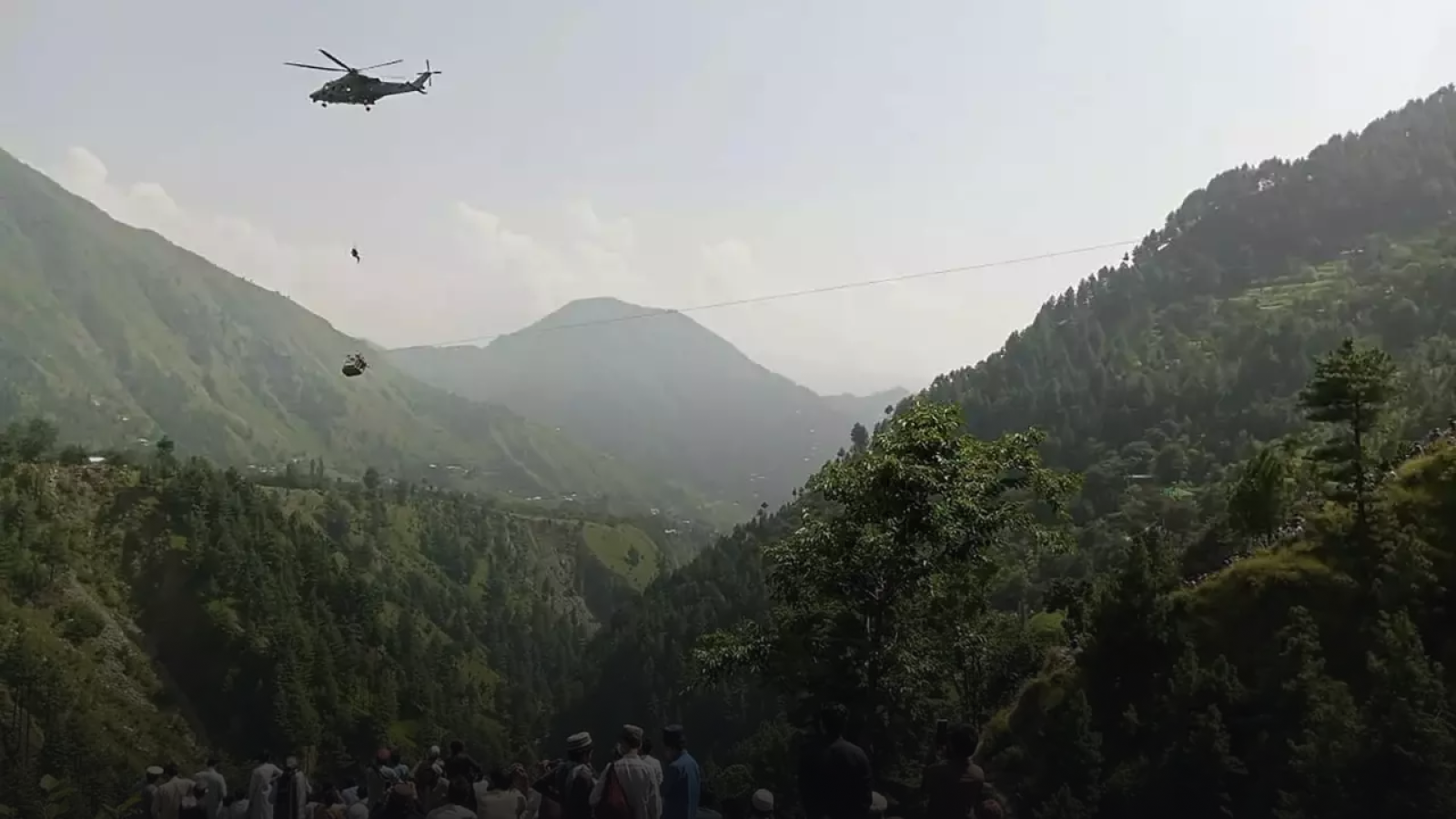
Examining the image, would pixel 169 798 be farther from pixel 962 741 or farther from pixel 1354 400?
pixel 1354 400

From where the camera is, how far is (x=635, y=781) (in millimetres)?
8922

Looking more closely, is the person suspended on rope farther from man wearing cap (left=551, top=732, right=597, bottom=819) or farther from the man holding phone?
the man holding phone

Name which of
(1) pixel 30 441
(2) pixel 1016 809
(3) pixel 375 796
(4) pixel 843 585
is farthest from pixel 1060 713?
(1) pixel 30 441

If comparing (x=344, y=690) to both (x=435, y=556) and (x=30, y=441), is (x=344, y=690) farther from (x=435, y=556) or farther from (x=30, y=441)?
(x=435, y=556)

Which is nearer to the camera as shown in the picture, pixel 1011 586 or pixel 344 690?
pixel 1011 586

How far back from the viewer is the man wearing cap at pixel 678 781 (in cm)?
948

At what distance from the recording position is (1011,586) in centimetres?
10431

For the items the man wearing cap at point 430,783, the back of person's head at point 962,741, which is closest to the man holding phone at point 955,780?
the back of person's head at point 962,741

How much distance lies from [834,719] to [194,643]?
4794 inches

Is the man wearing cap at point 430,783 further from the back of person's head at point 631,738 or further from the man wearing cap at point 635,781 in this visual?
the back of person's head at point 631,738

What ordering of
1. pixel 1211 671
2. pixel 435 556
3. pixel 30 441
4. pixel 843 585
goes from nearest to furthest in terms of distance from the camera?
pixel 843 585
pixel 1211 671
pixel 30 441
pixel 435 556

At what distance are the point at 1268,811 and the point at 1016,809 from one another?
6723 millimetres

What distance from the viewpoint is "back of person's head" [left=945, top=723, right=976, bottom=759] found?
27.8 ft

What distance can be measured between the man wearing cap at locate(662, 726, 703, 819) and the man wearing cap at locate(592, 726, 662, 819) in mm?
426
